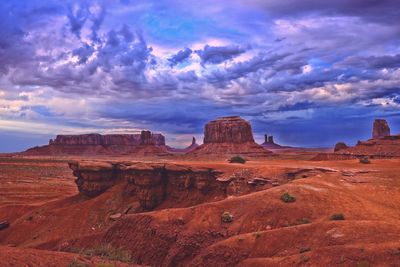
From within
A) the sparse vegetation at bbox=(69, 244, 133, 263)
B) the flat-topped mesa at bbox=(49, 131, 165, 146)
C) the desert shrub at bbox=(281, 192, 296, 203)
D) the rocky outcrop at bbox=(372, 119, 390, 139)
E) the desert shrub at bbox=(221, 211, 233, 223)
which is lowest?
the sparse vegetation at bbox=(69, 244, 133, 263)

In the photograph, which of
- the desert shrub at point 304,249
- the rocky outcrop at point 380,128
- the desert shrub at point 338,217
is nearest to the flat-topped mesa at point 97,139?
the rocky outcrop at point 380,128

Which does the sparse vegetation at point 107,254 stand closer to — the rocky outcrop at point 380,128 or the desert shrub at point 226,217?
the desert shrub at point 226,217

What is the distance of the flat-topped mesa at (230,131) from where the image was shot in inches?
4560

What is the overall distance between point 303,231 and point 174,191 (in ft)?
51.6

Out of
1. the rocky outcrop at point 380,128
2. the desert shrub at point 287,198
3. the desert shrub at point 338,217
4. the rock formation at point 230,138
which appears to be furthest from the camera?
the rock formation at point 230,138

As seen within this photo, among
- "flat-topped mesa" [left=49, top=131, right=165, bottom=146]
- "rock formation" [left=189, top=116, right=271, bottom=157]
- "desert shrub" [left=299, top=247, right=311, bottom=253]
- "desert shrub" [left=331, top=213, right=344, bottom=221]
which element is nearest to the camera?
"desert shrub" [left=299, top=247, right=311, bottom=253]

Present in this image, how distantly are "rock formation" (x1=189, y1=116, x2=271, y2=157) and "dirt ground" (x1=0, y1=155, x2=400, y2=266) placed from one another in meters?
81.5

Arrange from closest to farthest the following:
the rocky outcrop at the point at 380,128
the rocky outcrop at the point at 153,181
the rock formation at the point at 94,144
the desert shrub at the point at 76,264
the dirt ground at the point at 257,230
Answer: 1. the desert shrub at the point at 76,264
2. the dirt ground at the point at 257,230
3. the rocky outcrop at the point at 153,181
4. the rocky outcrop at the point at 380,128
5. the rock formation at the point at 94,144

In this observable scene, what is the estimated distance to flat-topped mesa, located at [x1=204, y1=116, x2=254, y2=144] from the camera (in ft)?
380

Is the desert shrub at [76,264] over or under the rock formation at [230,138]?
under

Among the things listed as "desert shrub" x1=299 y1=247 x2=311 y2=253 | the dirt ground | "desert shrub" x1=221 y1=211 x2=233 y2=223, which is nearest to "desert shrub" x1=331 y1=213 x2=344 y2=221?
the dirt ground

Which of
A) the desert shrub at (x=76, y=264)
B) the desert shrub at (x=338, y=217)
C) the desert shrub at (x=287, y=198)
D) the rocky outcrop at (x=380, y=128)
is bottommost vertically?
the desert shrub at (x=338, y=217)

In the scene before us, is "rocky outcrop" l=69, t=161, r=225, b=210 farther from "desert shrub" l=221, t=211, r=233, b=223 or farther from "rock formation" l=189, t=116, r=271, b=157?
"rock formation" l=189, t=116, r=271, b=157

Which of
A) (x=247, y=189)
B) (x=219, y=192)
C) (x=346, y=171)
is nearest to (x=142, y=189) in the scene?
(x=219, y=192)
